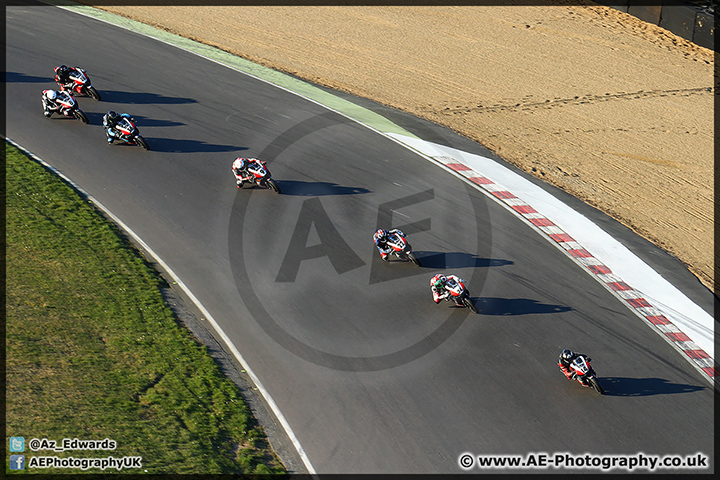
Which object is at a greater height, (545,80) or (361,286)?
(545,80)

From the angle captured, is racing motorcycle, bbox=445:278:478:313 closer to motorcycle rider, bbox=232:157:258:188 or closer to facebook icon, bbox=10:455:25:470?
motorcycle rider, bbox=232:157:258:188

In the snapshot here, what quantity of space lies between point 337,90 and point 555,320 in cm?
1748

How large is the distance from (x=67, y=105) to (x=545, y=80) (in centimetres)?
2248

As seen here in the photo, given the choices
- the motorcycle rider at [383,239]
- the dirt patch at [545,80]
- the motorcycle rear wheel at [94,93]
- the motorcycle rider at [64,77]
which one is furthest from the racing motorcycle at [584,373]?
the motorcycle rider at [64,77]

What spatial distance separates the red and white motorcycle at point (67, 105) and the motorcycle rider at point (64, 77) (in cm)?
146

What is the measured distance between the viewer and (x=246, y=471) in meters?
13.9

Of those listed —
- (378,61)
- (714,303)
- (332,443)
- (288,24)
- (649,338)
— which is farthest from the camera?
(288,24)

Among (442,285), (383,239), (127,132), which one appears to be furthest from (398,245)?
(127,132)

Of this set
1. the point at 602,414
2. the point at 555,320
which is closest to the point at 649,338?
the point at 555,320

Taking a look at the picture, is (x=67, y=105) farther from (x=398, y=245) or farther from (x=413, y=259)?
(x=413, y=259)

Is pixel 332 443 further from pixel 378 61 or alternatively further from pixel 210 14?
pixel 210 14

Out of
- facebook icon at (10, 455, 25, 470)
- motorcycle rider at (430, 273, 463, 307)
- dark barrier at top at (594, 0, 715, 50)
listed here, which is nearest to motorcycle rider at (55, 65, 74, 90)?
motorcycle rider at (430, 273, 463, 307)

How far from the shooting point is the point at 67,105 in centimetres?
2648

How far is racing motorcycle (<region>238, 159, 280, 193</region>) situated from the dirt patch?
9.65 meters
